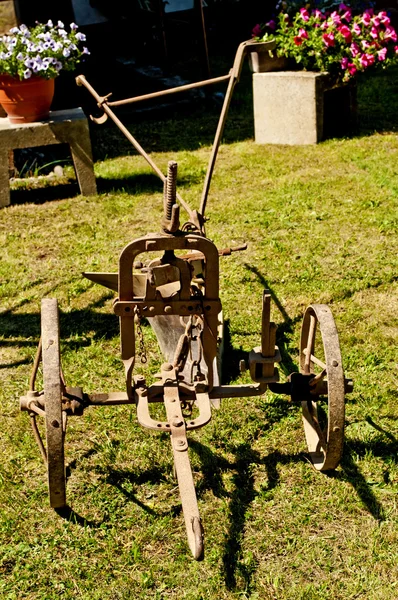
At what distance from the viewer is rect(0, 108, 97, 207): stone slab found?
6.03 metres

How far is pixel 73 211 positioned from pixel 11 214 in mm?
497

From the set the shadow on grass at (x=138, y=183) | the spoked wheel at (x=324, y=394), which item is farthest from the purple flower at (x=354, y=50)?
the spoked wheel at (x=324, y=394)

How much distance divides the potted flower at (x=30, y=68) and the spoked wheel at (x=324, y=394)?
3624 millimetres

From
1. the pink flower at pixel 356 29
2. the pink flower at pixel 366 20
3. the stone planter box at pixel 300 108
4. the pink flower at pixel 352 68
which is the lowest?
the stone planter box at pixel 300 108

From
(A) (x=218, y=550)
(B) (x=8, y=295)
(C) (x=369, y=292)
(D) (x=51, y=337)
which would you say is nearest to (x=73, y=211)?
(B) (x=8, y=295)

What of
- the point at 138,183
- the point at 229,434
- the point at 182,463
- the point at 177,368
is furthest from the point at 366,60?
the point at 182,463

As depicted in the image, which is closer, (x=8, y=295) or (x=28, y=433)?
(x=28, y=433)

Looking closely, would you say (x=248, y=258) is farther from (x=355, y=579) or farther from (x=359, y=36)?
(x=359, y=36)

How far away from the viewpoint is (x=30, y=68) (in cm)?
584

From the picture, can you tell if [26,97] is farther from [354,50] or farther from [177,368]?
[177,368]

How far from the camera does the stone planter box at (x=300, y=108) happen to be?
23.4 feet

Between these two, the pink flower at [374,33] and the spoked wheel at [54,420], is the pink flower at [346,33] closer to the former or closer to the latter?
the pink flower at [374,33]

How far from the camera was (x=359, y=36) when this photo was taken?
7.26m

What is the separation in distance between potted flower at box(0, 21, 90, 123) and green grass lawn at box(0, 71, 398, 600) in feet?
2.58
